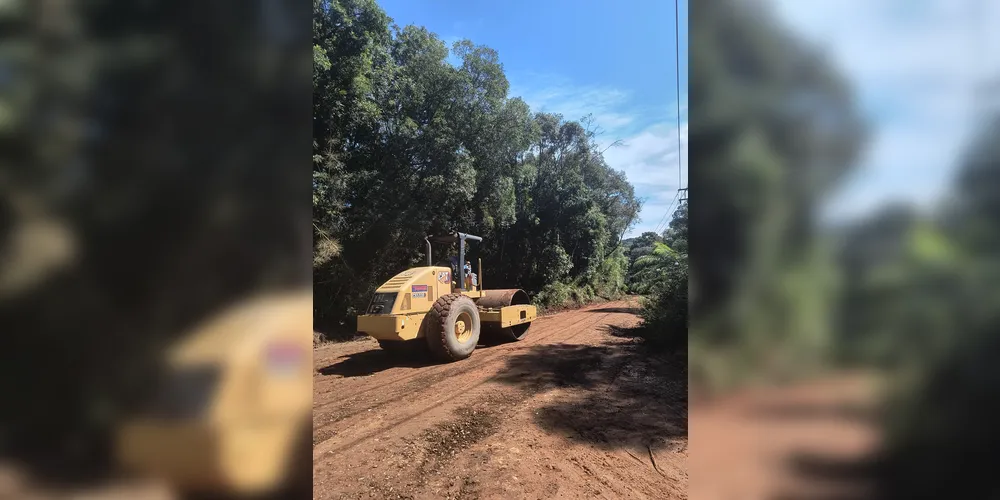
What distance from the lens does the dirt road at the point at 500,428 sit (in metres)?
3.74

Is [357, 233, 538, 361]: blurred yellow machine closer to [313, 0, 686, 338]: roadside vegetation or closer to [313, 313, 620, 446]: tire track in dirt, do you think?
[313, 313, 620, 446]: tire track in dirt

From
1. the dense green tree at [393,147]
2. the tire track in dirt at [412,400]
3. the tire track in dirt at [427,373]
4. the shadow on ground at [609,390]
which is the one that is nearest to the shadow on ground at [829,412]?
the shadow on ground at [609,390]

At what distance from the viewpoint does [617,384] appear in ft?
23.6

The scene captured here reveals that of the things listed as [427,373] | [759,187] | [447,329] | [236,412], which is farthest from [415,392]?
[759,187]

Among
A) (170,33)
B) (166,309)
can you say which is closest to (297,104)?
(170,33)

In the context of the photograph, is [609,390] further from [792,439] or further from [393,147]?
[393,147]

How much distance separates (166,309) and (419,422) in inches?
179

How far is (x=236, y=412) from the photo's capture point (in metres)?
1.10

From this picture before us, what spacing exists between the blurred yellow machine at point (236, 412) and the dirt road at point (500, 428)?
2.71 metres

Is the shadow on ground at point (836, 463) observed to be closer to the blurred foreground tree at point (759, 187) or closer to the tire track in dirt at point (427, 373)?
the blurred foreground tree at point (759, 187)

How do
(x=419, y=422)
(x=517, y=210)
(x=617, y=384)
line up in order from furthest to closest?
(x=517, y=210) → (x=617, y=384) → (x=419, y=422)

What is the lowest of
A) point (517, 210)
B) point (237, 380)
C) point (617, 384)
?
point (617, 384)

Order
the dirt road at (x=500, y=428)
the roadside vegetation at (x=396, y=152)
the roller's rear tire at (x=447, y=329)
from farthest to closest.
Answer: the roadside vegetation at (x=396, y=152) < the roller's rear tire at (x=447, y=329) < the dirt road at (x=500, y=428)

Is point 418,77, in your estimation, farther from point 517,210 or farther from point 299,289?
point 299,289
